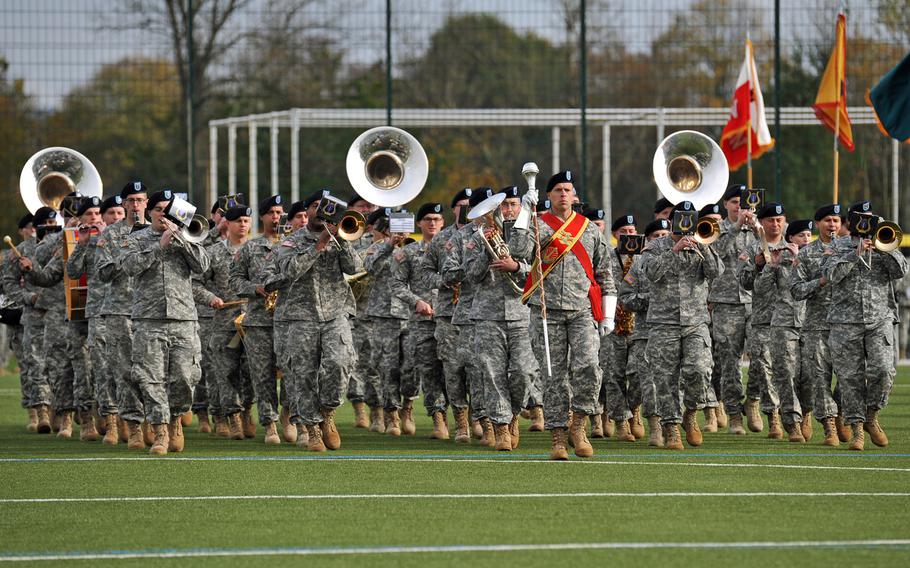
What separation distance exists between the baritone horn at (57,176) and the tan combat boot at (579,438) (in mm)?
7421

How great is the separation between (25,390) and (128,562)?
9406 mm

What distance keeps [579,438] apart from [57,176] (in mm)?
7991

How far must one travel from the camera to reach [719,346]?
16250 mm

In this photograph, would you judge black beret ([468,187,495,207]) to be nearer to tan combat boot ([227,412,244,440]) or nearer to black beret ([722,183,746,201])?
black beret ([722,183,746,201])

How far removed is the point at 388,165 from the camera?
16.2 meters

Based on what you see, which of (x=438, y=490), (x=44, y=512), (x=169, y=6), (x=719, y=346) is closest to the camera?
(x=44, y=512)

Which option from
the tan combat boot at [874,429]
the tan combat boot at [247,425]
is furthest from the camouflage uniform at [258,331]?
the tan combat boot at [874,429]

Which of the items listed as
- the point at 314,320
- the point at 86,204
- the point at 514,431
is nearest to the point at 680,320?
the point at 514,431

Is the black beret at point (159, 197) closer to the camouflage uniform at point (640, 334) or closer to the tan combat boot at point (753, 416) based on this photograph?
the camouflage uniform at point (640, 334)

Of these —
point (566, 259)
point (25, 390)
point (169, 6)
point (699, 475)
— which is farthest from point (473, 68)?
point (699, 475)

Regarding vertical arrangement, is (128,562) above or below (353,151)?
below

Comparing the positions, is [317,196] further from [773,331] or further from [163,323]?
[773,331]

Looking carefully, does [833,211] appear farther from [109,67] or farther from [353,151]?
[109,67]

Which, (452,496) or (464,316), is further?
(464,316)
